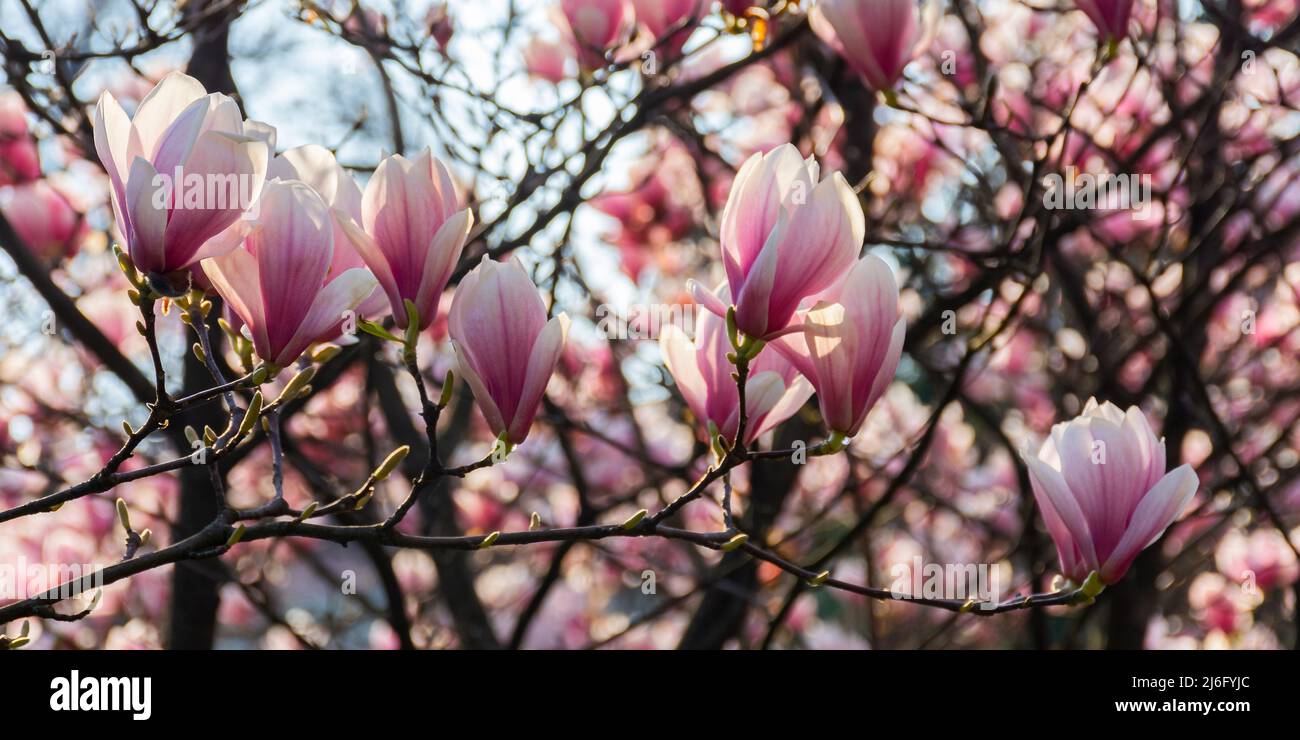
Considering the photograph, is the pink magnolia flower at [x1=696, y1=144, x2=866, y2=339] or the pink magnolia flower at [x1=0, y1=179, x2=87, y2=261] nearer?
the pink magnolia flower at [x1=696, y1=144, x2=866, y2=339]

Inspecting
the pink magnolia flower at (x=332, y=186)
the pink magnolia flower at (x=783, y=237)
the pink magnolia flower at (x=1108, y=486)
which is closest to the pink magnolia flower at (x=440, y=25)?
the pink magnolia flower at (x=332, y=186)

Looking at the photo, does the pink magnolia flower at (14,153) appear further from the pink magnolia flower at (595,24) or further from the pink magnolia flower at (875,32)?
the pink magnolia flower at (875,32)

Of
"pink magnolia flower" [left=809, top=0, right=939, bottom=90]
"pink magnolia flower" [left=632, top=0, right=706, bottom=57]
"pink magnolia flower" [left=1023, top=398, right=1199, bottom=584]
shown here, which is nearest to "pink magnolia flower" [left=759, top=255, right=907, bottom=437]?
"pink magnolia flower" [left=1023, top=398, right=1199, bottom=584]

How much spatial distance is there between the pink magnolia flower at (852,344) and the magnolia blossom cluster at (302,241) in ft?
0.74

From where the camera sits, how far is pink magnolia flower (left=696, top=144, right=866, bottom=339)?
94cm

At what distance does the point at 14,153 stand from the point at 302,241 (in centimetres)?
161

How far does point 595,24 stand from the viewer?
1.83 metres

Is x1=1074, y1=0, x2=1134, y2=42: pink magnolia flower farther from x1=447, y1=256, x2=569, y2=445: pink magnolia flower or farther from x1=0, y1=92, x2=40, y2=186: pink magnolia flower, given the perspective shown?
x1=0, y1=92, x2=40, y2=186: pink magnolia flower

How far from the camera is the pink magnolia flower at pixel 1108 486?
105 cm

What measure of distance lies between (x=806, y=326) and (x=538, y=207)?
3.86 ft

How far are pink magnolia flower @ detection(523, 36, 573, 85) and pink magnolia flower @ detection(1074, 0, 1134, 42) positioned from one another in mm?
978

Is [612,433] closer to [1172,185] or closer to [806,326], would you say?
[1172,185]

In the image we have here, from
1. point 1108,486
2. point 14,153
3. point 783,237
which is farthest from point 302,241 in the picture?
point 14,153
